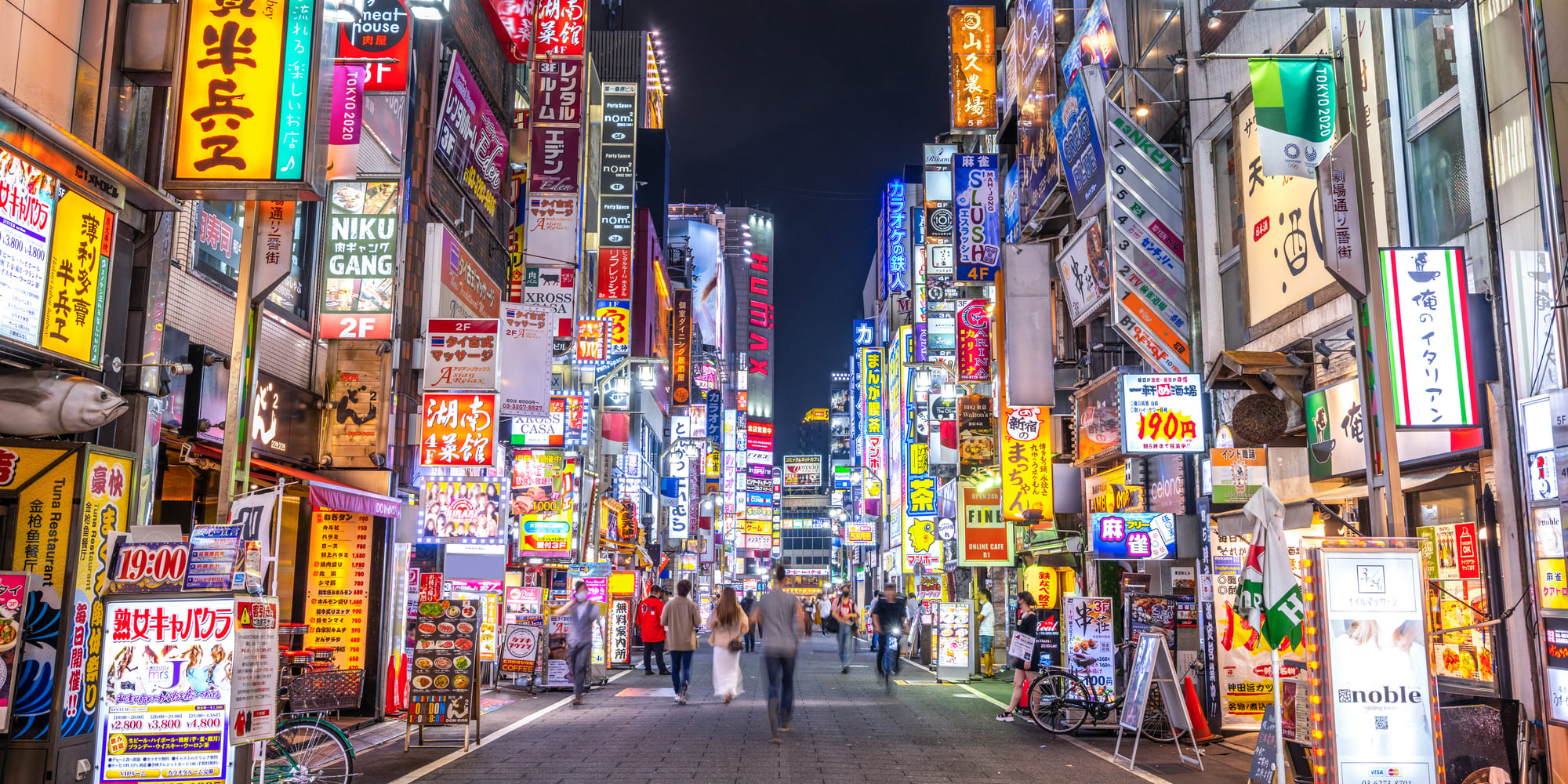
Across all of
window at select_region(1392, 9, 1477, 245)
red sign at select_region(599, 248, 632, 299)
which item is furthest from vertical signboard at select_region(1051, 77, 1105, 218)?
red sign at select_region(599, 248, 632, 299)

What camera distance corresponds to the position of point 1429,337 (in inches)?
377

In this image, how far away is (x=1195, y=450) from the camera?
15336mm

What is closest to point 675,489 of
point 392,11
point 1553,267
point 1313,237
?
point 392,11

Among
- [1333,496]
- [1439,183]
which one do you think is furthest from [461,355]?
[1439,183]

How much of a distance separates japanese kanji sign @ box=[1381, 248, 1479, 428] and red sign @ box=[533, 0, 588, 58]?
19.8m

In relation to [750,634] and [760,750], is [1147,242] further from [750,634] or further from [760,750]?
[750,634]

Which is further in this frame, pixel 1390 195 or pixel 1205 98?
pixel 1205 98

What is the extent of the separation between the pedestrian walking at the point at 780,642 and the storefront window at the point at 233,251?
644 centimetres

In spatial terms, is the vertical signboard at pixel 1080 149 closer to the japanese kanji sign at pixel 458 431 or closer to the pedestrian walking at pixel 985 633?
the pedestrian walking at pixel 985 633

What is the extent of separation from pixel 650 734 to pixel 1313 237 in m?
9.04

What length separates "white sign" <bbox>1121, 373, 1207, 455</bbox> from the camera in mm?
15312

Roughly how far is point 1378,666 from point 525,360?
44.1ft

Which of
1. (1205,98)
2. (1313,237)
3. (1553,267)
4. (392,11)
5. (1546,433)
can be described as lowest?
(1546,433)

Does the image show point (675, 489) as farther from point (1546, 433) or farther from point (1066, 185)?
point (1546, 433)
